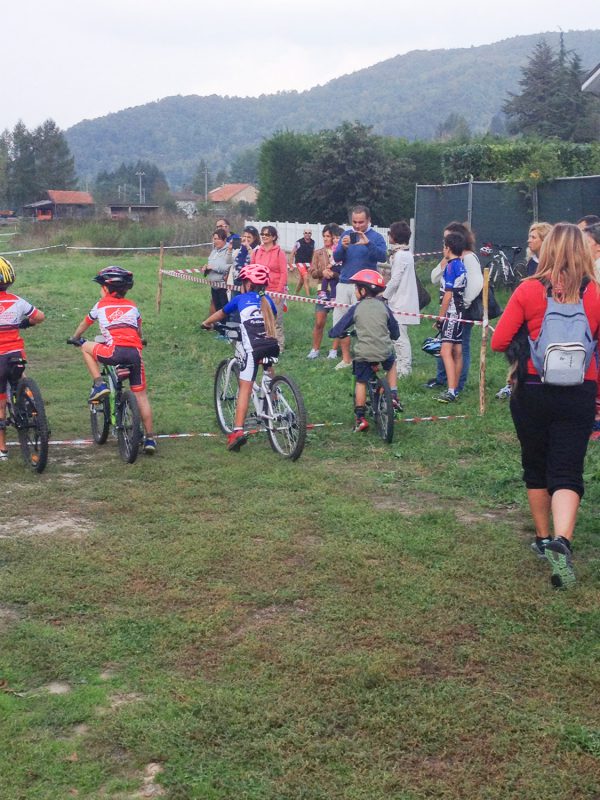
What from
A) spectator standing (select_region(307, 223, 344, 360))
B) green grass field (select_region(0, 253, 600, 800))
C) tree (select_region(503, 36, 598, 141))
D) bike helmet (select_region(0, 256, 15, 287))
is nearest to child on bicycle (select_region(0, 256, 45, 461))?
bike helmet (select_region(0, 256, 15, 287))

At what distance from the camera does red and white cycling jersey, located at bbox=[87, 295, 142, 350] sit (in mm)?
8305

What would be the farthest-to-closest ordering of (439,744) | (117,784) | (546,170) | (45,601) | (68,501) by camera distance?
1. (546,170)
2. (68,501)
3. (45,601)
4. (439,744)
5. (117,784)

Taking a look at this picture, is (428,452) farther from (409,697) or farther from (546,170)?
(546,170)

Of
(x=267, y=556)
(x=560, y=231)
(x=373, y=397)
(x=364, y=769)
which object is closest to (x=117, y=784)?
(x=364, y=769)

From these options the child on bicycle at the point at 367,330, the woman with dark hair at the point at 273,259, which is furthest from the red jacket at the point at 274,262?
the child on bicycle at the point at 367,330

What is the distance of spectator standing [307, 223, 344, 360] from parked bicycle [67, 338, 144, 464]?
4.68 metres

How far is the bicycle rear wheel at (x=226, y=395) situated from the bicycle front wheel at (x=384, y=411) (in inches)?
51.0

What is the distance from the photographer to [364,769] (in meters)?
3.67

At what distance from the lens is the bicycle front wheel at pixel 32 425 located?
7.95 metres

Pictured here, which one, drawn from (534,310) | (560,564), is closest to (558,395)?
(534,310)

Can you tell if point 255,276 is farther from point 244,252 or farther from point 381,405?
point 244,252

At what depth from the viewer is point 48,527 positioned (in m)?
6.66

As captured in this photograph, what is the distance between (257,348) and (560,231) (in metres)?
3.56

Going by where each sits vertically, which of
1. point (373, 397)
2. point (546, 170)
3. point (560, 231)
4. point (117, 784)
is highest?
point (546, 170)
